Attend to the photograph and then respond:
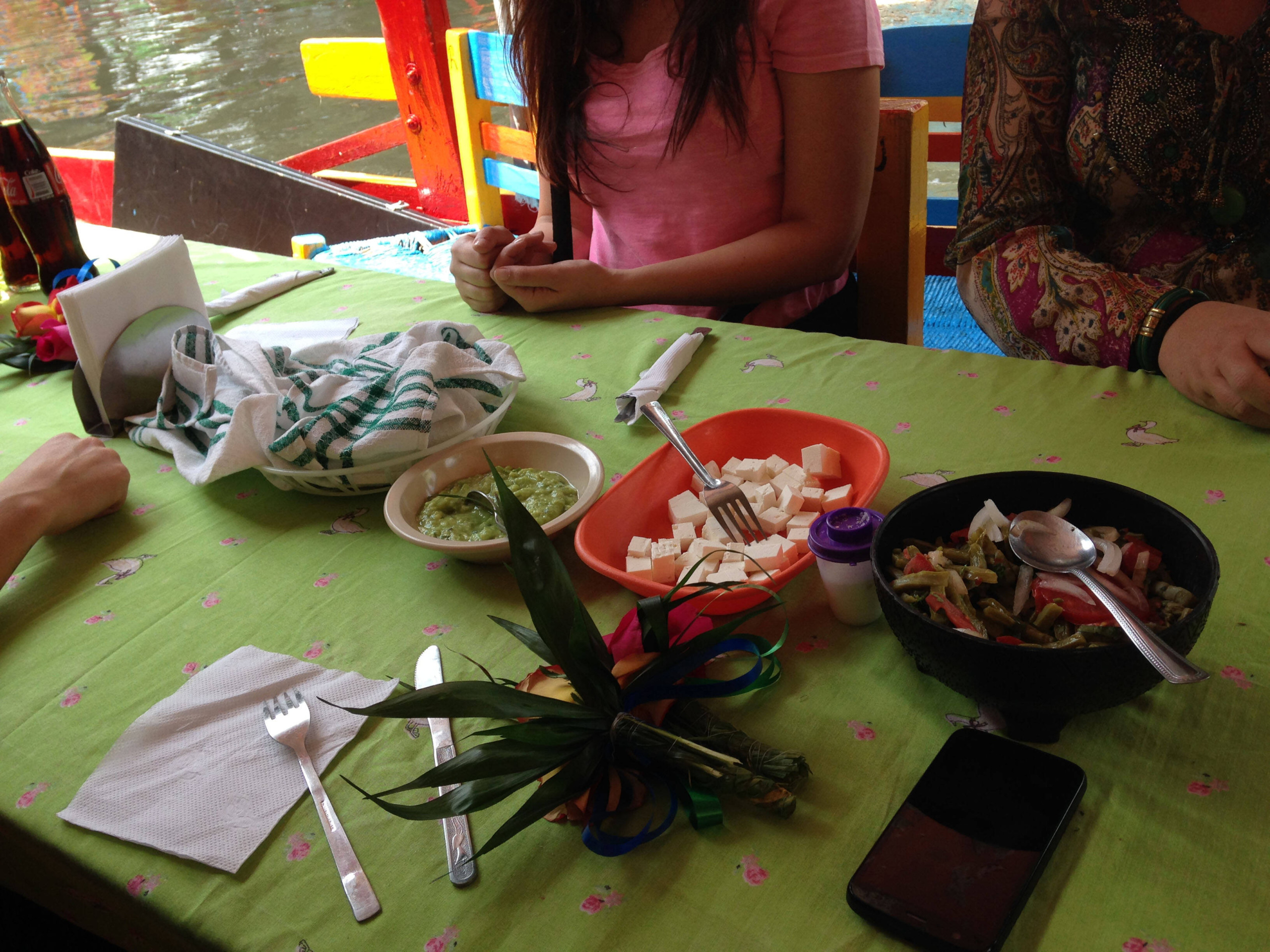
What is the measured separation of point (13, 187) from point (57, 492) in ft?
3.32

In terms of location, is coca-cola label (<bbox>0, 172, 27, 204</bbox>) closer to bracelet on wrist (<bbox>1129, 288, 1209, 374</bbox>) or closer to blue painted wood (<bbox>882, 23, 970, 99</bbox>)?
blue painted wood (<bbox>882, 23, 970, 99</bbox>)

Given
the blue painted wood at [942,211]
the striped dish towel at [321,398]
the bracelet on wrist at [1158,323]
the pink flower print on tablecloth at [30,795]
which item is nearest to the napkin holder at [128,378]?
the striped dish towel at [321,398]

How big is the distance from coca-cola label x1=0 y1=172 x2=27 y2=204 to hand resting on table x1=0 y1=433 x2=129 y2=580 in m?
0.89

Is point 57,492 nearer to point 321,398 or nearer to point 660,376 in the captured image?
point 321,398

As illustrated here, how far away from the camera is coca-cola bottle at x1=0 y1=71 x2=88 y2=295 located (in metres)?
1.57

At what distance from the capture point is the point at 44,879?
0.66m

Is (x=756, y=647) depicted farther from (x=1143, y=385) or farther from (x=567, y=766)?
(x=1143, y=385)

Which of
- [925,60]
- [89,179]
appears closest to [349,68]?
[89,179]

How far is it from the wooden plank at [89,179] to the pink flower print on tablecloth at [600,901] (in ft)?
12.6

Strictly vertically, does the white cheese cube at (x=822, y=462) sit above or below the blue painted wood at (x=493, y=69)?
below

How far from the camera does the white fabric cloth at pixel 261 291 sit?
147 centimetres

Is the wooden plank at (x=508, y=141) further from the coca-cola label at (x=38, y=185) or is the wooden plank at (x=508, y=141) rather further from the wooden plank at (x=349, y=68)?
the wooden plank at (x=349, y=68)

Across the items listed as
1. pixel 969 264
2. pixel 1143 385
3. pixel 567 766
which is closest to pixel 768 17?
pixel 969 264

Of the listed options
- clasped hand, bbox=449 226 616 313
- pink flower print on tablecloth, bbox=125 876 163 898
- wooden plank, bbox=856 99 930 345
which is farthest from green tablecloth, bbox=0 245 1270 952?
wooden plank, bbox=856 99 930 345
